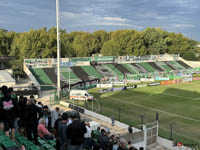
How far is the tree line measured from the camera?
63.6 metres

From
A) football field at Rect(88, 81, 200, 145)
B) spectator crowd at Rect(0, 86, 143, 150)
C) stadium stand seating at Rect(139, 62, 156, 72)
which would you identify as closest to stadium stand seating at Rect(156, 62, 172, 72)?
stadium stand seating at Rect(139, 62, 156, 72)

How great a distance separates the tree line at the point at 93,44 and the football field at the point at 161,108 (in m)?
30.1

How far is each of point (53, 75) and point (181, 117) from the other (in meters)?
32.4

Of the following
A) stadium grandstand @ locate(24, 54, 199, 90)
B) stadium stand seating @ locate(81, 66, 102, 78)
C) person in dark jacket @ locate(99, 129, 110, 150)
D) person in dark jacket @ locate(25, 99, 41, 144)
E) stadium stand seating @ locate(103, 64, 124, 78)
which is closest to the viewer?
person in dark jacket @ locate(25, 99, 41, 144)

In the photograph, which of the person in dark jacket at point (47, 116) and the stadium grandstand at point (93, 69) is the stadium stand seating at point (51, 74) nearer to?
the stadium grandstand at point (93, 69)

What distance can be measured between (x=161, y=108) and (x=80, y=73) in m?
28.6

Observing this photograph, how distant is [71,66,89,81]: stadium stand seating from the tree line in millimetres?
13392

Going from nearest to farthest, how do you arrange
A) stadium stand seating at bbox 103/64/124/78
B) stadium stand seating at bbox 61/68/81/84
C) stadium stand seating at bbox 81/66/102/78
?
1. stadium stand seating at bbox 61/68/81/84
2. stadium stand seating at bbox 81/66/102/78
3. stadium stand seating at bbox 103/64/124/78

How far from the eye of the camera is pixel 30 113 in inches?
351

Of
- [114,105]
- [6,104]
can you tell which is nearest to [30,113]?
[6,104]

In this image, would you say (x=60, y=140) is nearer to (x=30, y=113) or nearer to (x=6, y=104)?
(x=30, y=113)

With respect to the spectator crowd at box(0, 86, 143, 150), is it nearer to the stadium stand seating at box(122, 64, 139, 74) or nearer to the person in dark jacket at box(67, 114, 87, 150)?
the person in dark jacket at box(67, 114, 87, 150)

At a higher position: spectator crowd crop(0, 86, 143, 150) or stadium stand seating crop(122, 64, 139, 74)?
stadium stand seating crop(122, 64, 139, 74)

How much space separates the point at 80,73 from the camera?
54.0m
